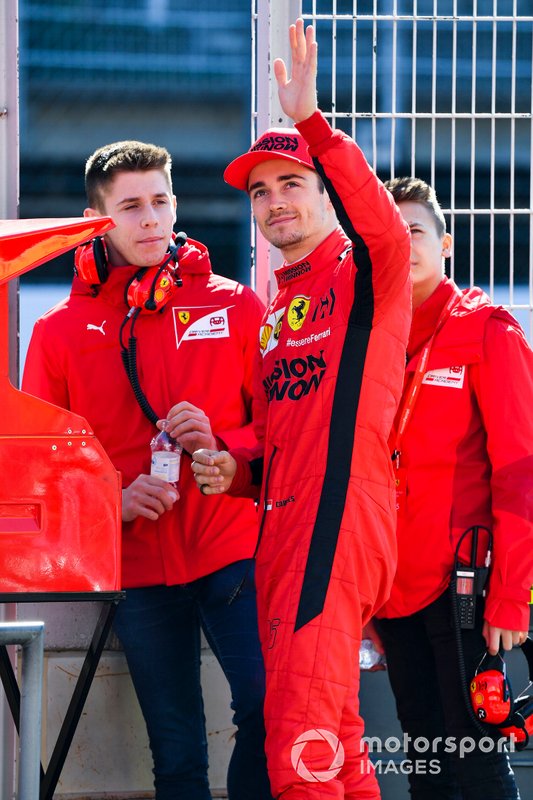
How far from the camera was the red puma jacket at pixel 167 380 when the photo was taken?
3.47 meters

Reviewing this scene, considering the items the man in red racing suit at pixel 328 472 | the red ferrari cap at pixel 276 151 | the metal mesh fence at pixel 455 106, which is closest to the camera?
the man in red racing suit at pixel 328 472

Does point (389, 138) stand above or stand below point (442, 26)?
below

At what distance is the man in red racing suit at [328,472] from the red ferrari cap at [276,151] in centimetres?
34

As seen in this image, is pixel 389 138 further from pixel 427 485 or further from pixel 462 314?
pixel 427 485

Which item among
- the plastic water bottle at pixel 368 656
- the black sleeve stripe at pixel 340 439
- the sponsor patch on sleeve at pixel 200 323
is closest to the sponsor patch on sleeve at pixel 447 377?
the black sleeve stripe at pixel 340 439

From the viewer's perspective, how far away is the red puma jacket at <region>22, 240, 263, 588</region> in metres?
3.47

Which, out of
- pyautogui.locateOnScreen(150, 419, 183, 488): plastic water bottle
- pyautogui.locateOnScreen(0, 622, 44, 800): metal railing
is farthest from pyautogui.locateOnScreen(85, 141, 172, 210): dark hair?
pyautogui.locateOnScreen(0, 622, 44, 800): metal railing

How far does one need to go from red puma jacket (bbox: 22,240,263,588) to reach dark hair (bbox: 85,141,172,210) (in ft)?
0.89

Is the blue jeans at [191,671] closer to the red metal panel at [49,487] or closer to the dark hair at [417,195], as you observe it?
the red metal panel at [49,487]

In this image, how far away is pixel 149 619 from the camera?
345cm

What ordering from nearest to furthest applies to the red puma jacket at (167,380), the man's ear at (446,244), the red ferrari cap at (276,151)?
the red ferrari cap at (276,151), the red puma jacket at (167,380), the man's ear at (446,244)

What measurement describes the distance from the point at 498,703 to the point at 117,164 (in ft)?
6.59

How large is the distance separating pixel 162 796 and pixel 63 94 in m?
2.66

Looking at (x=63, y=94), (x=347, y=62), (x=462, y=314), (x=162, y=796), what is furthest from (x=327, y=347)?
(x=63, y=94)
